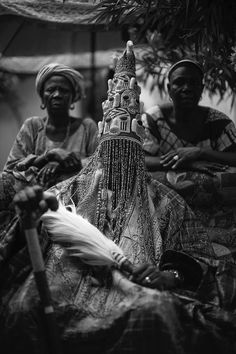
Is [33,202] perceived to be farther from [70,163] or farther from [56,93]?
[56,93]

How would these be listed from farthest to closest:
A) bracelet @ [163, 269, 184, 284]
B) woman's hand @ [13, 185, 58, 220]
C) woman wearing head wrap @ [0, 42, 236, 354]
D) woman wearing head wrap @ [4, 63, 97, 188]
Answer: woman wearing head wrap @ [4, 63, 97, 188], bracelet @ [163, 269, 184, 284], woman wearing head wrap @ [0, 42, 236, 354], woman's hand @ [13, 185, 58, 220]

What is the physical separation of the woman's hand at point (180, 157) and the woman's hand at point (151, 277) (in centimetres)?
142

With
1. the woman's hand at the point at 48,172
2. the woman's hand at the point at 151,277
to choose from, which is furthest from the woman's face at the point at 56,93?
the woman's hand at the point at 151,277

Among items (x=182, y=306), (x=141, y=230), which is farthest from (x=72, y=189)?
(x=182, y=306)

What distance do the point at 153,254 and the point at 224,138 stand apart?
1.65 metres

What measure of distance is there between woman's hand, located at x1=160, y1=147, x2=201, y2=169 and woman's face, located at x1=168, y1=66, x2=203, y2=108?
1.41 ft

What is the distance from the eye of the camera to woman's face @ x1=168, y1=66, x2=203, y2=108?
570 centimetres

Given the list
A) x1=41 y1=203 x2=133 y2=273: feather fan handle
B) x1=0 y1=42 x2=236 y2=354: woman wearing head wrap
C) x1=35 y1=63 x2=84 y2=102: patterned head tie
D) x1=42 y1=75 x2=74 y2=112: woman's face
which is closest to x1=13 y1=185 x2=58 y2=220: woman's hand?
x1=0 y1=42 x2=236 y2=354: woman wearing head wrap

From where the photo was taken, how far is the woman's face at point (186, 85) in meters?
5.70

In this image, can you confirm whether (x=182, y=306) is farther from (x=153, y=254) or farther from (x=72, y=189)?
(x=72, y=189)

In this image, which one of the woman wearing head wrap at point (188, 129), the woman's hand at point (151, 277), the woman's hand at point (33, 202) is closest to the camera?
the woman's hand at point (33, 202)

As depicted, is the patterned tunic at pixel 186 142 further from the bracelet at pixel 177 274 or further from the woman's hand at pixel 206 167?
the bracelet at pixel 177 274

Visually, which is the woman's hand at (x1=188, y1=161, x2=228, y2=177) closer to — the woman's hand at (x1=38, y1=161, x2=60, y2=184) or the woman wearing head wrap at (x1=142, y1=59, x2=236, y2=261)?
the woman wearing head wrap at (x1=142, y1=59, x2=236, y2=261)

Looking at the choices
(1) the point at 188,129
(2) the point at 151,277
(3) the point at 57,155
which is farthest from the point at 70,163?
(2) the point at 151,277
